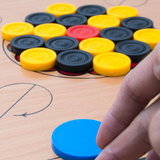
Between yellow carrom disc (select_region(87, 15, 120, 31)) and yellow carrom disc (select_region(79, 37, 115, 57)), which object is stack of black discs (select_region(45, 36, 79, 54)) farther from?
yellow carrom disc (select_region(87, 15, 120, 31))

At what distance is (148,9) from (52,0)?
2.03 ft

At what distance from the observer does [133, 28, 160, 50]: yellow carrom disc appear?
4.23ft

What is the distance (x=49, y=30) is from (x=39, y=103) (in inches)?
21.1

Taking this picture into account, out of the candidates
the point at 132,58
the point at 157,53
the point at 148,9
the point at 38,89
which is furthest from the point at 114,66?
the point at 148,9

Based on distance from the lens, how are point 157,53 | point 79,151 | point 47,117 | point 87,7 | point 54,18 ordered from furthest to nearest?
point 87,7 < point 54,18 < point 47,117 < point 79,151 < point 157,53

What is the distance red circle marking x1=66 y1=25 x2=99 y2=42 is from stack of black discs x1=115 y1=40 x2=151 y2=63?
15cm

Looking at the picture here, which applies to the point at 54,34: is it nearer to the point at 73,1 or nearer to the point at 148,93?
the point at 73,1

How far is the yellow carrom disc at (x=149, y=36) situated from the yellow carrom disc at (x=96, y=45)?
15 cm

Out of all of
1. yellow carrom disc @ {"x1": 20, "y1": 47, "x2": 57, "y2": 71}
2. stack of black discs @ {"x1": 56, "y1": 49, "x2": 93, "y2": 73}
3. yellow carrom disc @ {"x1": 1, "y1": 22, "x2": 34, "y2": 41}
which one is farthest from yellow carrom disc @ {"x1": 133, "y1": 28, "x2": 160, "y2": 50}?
yellow carrom disc @ {"x1": 1, "y1": 22, "x2": 34, "y2": 41}

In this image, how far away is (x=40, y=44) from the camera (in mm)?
1263

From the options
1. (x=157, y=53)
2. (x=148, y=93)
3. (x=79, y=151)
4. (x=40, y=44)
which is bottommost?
(x=79, y=151)

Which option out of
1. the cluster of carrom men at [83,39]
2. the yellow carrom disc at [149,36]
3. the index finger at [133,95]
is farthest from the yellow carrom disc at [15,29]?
the index finger at [133,95]

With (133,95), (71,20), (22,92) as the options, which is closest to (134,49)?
(71,20)

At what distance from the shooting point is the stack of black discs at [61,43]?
1.24 m
